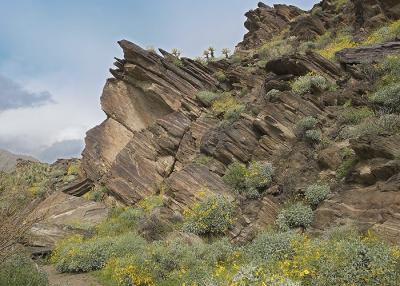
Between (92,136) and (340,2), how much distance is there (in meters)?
21.0

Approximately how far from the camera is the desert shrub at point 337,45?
2338 centimetres

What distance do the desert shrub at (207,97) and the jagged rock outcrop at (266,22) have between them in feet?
52.4

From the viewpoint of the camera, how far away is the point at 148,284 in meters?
11.6

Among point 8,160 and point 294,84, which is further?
point 294,84

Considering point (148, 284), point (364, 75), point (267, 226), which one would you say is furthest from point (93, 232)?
point (364, 75)

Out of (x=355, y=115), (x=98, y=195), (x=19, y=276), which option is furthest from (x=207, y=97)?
(x=19, y=276)

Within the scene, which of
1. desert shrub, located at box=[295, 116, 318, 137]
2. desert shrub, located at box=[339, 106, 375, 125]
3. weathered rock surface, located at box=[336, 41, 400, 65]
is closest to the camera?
desert shrub, located at box=[339, 106, 375, 125]

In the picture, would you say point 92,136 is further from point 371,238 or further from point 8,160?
point 371,238

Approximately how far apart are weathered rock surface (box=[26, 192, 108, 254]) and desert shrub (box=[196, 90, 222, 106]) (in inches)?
296

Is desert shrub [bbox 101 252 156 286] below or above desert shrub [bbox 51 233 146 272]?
below

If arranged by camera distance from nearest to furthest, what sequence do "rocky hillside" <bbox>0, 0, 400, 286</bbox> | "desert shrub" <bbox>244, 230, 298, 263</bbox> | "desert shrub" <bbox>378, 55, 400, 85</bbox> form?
"rocky hillside" <bbox>0, 0, 400, 286</bbox>, "desert shrub" <bbox>244, 230, 298, 263</bbox>, "desert shrub" <bbox>378, 55, 400, 85</bbox>

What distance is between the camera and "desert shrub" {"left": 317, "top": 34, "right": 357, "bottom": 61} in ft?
76.7

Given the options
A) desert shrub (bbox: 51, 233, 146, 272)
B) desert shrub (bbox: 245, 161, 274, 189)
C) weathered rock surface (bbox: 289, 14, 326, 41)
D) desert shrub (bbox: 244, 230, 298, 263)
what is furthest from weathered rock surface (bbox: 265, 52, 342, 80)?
desert shrub (bbox: 51, 233, 146, 272)

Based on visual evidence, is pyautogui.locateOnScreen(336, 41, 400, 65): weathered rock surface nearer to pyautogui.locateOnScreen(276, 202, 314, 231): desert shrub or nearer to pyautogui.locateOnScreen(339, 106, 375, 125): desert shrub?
pyautogui.locateOnScreen(339, 106, 375, 125): desert shrub
